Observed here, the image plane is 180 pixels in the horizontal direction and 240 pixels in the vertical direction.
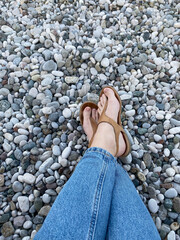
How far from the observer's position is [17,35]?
169 centimetres

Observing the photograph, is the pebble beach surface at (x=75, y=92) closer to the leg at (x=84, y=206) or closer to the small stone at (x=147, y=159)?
the small stone at (x=147, y=159)

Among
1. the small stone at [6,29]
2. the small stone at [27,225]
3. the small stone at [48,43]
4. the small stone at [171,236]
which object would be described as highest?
the small stone at [6,29]

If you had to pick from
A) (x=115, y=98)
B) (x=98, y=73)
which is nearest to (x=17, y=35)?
(x=98, y=73)

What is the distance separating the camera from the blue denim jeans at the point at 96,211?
739mm

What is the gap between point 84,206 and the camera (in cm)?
79

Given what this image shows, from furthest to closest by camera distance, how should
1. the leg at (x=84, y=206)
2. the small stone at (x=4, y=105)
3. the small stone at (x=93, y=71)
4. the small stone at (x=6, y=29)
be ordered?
the small stone at (x=6, y=29), the small stone at (x=93, y=71), the small stone at (x=4, y=105), the leg at (x=84, y=206)

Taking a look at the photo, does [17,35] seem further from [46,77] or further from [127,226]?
[127,226]

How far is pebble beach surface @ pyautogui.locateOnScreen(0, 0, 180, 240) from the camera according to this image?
1.16m

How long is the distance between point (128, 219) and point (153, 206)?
0.37 meters

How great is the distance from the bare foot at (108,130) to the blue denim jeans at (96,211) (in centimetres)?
13

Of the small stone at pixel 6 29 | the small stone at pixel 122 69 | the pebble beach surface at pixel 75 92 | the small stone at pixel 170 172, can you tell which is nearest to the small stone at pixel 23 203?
the pebble beach surface at pixel 75 92

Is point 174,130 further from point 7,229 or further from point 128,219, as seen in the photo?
point 7,229

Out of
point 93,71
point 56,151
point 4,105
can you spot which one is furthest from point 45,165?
point 93,71

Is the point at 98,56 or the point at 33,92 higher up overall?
the point at 98,56
